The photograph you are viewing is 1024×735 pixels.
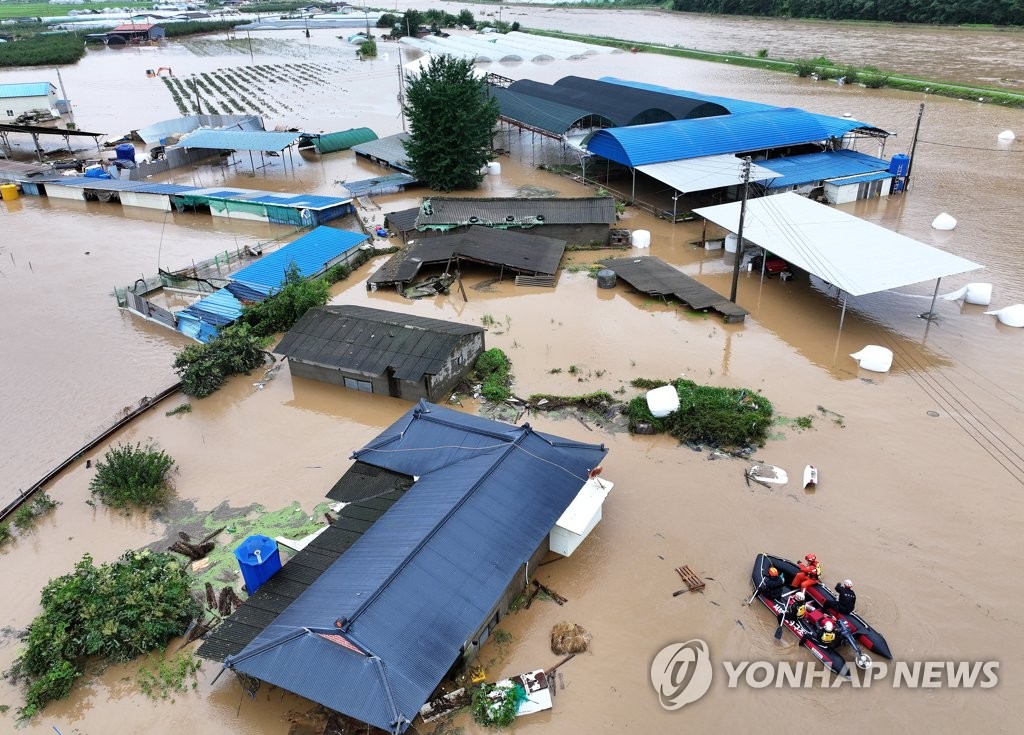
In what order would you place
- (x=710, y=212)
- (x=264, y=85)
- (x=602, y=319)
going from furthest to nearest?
(x=264, y=85) < (x=710, y=212) < (x=602, y=319)

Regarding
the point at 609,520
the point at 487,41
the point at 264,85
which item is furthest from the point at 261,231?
the point at 487,41

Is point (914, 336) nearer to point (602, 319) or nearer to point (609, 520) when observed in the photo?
point (602, 319)

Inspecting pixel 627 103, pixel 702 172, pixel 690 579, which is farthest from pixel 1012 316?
pixel 627 103

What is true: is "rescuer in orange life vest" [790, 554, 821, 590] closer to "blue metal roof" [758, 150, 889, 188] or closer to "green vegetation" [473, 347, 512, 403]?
"green vegetation" [473, 347, 512, 403]

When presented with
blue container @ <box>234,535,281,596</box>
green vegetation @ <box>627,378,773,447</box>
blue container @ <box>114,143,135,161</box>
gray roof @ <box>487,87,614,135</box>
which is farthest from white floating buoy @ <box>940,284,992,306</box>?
blue container @ <box>114,143,135,161</box>

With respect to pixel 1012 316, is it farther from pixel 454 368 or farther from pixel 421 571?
pixel 421 571
